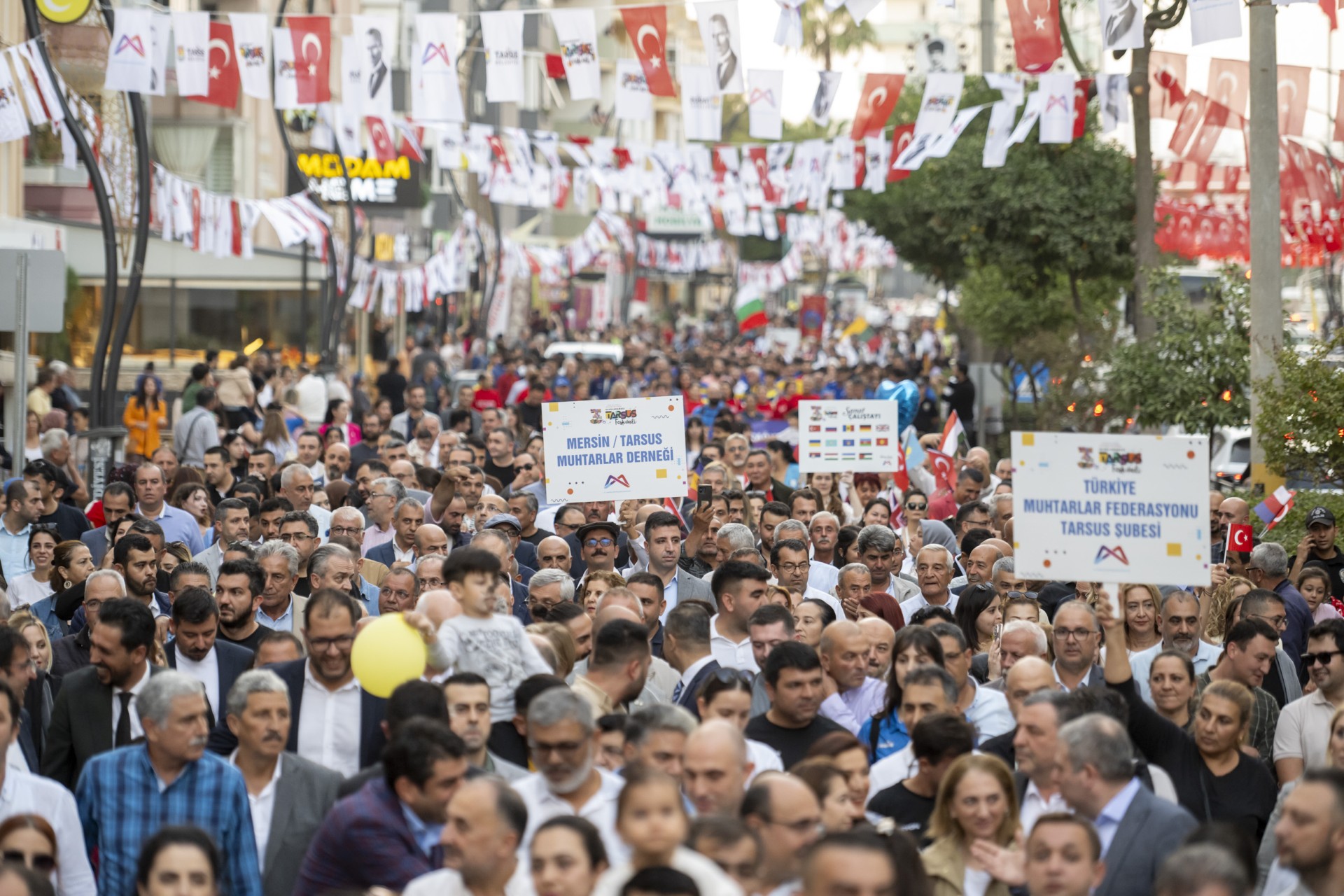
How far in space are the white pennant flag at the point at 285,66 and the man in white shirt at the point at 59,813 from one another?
49.1 feet

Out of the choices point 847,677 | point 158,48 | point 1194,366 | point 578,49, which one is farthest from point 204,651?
point 1194,366

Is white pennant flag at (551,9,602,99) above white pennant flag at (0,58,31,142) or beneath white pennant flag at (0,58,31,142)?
above

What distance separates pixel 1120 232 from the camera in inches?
1083

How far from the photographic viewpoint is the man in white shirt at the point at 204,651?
8055 millimetres

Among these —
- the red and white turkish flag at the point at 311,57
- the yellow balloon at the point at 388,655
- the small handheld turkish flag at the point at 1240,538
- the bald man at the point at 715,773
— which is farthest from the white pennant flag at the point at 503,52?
the bald man at the point at 715,773

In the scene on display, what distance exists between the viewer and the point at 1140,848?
19.9 feet

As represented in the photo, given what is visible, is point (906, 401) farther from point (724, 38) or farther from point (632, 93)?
point (632, 93)

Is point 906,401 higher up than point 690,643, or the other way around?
point 906,401

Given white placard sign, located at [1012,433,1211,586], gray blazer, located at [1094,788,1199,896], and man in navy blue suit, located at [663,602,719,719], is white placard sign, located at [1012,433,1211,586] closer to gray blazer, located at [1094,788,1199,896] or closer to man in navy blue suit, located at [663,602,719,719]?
man in navy blue suit, located at [663,602,719,719]

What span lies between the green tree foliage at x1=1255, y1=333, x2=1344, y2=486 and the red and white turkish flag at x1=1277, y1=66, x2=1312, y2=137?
539 cm

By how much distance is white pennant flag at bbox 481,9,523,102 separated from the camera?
66.6ft

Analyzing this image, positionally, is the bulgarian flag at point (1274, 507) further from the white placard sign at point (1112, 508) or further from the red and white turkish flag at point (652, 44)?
the red and white turkish flag at point (652, 44)

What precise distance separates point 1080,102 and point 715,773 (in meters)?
17.0

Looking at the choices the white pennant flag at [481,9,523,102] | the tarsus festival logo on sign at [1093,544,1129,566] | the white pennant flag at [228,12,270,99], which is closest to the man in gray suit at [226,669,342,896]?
the tarsus festival logo on sign at [1093,544,1129,566]
